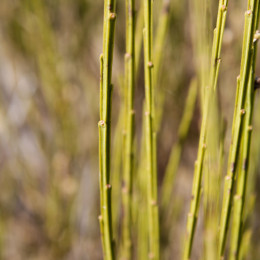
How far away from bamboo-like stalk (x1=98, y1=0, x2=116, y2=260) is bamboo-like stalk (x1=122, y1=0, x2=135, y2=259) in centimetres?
8

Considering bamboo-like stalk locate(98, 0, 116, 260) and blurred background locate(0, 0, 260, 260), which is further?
blurred background locate(0, 0, 260, 260)

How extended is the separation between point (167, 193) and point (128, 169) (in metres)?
0.28

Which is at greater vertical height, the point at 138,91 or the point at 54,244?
the point at 138,91

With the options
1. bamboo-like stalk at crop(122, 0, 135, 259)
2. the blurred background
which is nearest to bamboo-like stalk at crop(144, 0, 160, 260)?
bamboo-like stalk at crop(122, 0, 135, 259)

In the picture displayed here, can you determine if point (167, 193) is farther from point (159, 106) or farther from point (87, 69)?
point (87, 69)

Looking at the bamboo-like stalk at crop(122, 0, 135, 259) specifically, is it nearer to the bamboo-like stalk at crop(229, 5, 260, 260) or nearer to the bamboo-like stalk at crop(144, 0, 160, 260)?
the bamboo-like stalk at crop(144, 0, 160, 260)

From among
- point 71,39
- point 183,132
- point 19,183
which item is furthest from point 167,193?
point 19,183

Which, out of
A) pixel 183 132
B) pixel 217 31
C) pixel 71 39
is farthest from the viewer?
pixel 71 39

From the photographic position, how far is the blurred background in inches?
46.7

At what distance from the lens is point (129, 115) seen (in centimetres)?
55

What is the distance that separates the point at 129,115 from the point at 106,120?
0.35ft

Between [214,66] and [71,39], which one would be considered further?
[71,39]

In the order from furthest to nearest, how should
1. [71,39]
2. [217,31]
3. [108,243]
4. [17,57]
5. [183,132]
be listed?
1. [17,57]
2. [71,39]
3. [183,132]
4. [108,243]
5. [217,31]

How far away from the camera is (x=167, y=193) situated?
0.87 m
